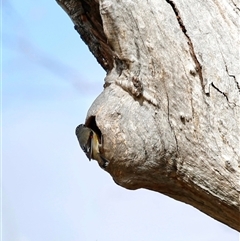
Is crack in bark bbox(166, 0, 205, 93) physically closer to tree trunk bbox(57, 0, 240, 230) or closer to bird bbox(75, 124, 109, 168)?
tree trunk bbox(57, 0, 240, 230)

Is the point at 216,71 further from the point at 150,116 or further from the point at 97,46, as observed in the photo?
the point at 97,46

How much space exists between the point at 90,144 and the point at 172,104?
111 millimetres

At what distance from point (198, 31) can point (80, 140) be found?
0.64ft

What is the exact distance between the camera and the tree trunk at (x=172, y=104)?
662 millimetres

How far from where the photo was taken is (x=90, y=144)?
0.69m

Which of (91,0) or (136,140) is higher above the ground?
(91,0)

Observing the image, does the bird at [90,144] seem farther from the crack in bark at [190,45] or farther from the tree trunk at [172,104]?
the crack in bark at [190,45]

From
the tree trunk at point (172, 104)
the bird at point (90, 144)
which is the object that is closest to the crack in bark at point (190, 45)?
the tree trunk at point (172, 104)

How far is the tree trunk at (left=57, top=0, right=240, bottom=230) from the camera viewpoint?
0.66 m

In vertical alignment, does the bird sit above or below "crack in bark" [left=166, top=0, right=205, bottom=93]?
below

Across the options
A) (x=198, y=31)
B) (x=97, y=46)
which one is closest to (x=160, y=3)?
(x=198, y=31)

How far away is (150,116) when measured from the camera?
672 millimetres

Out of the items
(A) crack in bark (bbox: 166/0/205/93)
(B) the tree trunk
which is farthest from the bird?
(A) crack in bark (bbox: 166/0/205/93)

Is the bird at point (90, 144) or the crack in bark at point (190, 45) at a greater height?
the crack in bark at point (190, 45)
